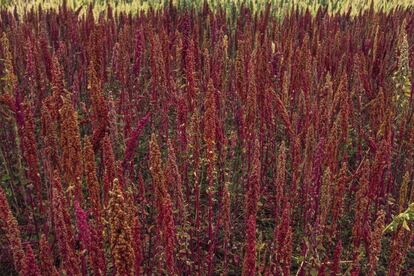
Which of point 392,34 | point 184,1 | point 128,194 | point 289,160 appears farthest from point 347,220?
point 184,1

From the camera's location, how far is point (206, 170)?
2.21m

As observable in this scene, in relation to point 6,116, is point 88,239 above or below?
above

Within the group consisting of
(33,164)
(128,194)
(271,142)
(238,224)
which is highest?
(128,194)

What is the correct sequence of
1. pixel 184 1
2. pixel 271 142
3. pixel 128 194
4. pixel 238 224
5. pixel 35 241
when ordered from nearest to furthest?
pixel 128 194
pixel 35 241
pixel 238 224
pixel 271 142
pixel 184 1

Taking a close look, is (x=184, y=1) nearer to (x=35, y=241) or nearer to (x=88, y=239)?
(x=35, y=241)

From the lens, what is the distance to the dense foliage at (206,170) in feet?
3.40

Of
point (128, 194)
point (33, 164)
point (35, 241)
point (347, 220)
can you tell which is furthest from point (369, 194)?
point (35, 241)

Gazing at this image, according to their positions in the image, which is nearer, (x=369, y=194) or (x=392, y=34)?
(x=369, y=194)

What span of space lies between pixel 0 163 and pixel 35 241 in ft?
2.30

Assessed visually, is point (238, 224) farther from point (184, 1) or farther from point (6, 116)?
point (184, 1)

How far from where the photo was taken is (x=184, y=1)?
5.14 meters

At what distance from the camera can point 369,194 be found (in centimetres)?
147

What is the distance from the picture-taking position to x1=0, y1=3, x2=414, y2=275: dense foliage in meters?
1.04

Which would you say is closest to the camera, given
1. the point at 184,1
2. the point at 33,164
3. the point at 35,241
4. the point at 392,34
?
the point at 33,164
